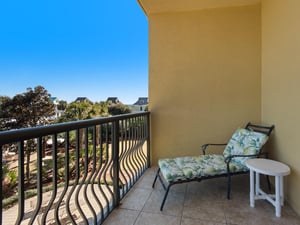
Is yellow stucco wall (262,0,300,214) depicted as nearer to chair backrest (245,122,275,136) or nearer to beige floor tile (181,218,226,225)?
chair backrest (245,122,275,136)

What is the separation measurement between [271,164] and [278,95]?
835 mm

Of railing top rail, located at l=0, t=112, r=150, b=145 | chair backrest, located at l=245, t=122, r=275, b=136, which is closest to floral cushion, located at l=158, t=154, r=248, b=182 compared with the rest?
chair backrest, located at l=245, t=122, r=275, b=136

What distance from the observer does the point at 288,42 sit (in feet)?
6.15

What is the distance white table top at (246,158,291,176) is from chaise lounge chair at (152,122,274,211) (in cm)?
19

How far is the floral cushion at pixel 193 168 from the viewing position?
1.92 meters

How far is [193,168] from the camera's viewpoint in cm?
203

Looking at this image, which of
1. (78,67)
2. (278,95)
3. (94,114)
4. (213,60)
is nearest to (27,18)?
(78,67)

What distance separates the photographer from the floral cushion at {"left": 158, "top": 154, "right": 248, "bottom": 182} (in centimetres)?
192

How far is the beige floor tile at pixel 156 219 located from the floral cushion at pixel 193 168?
345mm

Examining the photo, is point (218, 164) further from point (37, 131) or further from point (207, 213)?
point (37, 131)

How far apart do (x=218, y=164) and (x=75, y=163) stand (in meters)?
1.62

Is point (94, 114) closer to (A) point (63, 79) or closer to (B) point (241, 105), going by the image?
(A) point (63, 79)

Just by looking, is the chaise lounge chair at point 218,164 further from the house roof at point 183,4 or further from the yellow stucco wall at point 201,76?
the house roof at point 183,4

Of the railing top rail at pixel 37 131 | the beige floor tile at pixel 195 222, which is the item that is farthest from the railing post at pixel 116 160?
the beige floor tile at pixel 195 222
